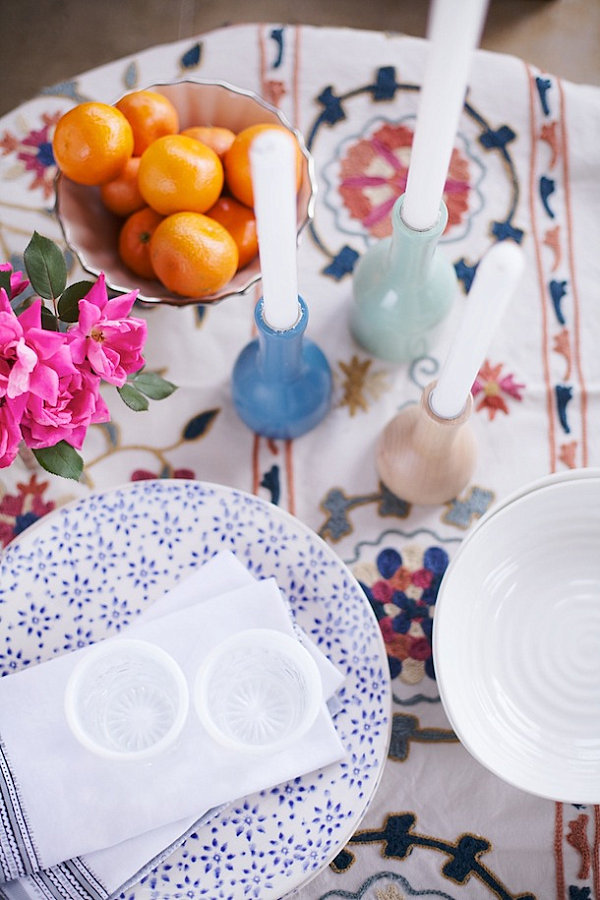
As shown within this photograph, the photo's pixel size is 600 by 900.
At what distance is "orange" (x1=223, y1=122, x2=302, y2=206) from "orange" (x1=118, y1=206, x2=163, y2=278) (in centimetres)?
6

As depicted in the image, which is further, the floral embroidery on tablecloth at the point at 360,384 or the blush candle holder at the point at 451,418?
the floral embroidery on tablecloth at the point at 360,384

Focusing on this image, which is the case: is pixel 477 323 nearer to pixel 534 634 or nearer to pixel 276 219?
pixel 276 219

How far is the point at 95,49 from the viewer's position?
0.97 meters

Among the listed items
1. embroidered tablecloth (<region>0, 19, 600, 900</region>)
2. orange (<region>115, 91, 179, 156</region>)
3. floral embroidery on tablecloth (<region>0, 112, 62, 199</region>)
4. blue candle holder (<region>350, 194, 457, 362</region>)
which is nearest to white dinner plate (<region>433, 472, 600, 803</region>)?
embroidered tablecloth (<region>0, 19, 600, 900</region>)

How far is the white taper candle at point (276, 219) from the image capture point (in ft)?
1.29

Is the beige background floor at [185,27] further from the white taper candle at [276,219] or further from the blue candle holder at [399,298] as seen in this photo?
the white taper candle at [276,219]

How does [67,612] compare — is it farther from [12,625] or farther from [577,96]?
[577,96]

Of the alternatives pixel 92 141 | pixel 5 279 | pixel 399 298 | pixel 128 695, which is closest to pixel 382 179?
pixel 399 298

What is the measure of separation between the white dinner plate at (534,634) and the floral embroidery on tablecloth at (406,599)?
0.20 feet

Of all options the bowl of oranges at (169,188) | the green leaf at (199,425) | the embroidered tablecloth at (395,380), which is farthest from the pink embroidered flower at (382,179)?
the green leaf at (199,425)

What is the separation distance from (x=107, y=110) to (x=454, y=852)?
582 mm

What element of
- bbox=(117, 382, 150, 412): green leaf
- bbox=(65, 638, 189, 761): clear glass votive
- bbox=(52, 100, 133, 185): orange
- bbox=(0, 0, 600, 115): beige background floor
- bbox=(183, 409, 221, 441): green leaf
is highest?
bbox=(0, 0, 600, 115): beige background floor

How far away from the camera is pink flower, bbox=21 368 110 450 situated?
48cm

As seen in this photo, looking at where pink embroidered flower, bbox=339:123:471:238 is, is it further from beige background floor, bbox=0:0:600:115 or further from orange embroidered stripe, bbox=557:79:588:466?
beige background floor, bbox=0:0:600:115
